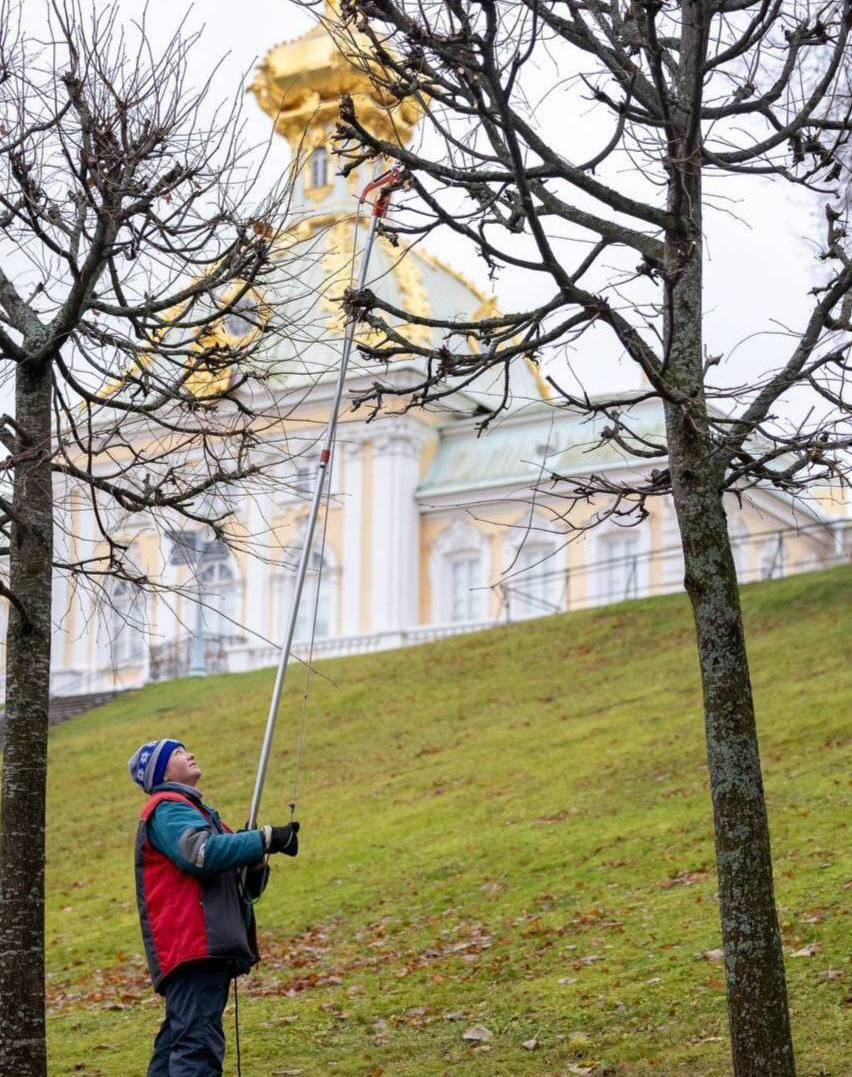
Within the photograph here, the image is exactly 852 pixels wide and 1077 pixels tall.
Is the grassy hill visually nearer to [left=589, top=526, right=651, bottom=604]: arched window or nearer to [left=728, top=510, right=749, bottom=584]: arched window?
[left=589, top=526, right=651, bottom=604]: arched window

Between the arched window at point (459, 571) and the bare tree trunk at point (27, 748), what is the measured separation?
33410 mm

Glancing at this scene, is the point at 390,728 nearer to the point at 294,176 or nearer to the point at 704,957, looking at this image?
the point at 704,957

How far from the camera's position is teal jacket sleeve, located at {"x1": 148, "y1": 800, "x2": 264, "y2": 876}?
689 cm

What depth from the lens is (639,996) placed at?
32.8 ft

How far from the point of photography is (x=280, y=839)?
23.4 feet

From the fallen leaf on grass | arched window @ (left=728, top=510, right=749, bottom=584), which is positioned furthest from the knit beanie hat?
arched window @ (left=728, top=510, right=749, bottom=584)

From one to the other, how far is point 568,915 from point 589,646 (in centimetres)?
1520

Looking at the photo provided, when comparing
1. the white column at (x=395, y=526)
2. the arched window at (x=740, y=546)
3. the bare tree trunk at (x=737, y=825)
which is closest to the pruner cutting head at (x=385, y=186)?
the bare tree trunk at (x=737, y=825)

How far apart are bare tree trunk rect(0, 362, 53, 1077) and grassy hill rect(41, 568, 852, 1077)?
167cm

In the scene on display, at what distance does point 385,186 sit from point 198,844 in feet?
11.9

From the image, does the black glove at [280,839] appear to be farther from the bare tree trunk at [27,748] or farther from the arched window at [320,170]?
the arched window at [320,170]

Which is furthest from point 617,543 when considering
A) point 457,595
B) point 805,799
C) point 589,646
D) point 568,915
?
point 568,915

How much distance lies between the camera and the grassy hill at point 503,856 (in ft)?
32.3

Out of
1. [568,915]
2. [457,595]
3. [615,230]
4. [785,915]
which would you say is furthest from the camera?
[457,595]
